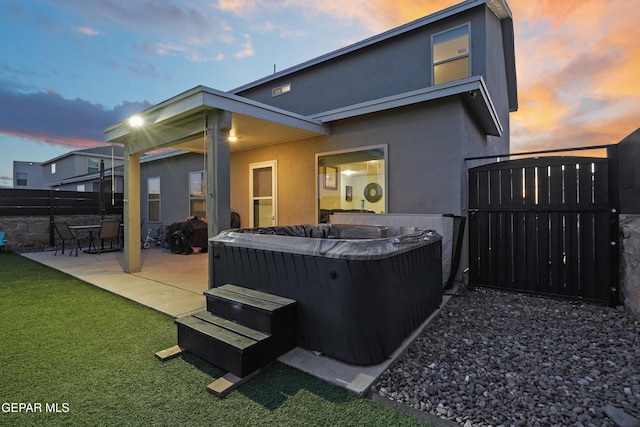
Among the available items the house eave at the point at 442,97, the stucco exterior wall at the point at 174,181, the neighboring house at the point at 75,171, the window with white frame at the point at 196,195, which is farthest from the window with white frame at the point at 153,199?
the house eave at the point at 442,97

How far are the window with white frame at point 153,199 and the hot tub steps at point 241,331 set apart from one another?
812 cm

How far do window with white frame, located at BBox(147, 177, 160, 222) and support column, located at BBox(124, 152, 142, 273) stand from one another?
15.0ft

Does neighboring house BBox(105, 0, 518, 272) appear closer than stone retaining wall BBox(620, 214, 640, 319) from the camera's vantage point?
No

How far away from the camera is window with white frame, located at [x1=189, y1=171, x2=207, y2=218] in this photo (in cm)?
786

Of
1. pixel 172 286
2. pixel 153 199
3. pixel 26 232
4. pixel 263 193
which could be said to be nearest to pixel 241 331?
pixel 172 286

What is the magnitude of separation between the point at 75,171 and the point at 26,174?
9682mm

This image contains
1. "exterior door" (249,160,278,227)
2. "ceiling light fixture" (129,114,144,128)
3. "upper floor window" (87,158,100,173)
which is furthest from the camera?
"upper floor window" (87,158,100,173)

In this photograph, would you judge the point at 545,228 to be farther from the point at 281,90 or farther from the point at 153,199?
the point at 153,199

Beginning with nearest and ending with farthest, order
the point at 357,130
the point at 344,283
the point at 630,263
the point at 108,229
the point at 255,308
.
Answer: the point at 344,283 → the point at 255,308 → the point at 630,263 → the point at 357,130 → the point at 108,229

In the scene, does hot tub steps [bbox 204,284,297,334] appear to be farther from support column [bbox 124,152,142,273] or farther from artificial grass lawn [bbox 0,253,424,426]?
support column [bbox 124,152,142,273]

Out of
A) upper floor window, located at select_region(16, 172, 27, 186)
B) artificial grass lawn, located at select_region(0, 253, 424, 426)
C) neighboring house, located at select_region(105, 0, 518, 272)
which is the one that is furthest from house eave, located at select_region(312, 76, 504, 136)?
upper floor window, located at select_region(16, 172, 27, 186)

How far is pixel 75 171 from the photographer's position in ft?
52.4

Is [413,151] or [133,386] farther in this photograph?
[413,151]

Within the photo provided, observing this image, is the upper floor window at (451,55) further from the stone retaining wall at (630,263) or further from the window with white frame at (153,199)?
the window with white frame at (153,199)
